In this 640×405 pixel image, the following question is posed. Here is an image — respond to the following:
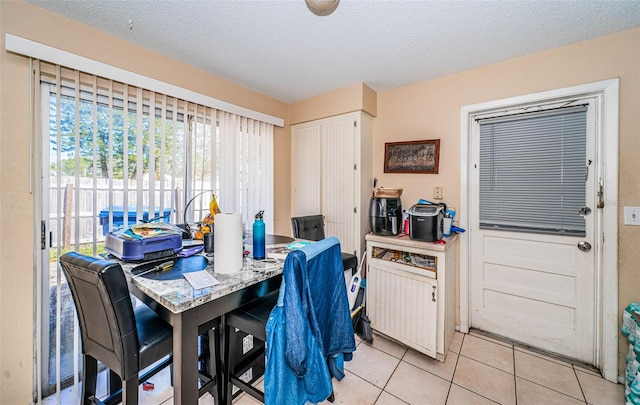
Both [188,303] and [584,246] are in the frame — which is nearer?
[188,303]

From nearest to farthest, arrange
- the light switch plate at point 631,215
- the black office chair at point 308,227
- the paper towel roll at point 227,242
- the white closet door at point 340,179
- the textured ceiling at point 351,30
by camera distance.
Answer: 1. the paper towel roll at point 227,242
2. the textured ceiling at point 351,30
3. the light switch plate at point 631,215
4. the black office chair at point 308,227
5. the white closet door at point 340,179

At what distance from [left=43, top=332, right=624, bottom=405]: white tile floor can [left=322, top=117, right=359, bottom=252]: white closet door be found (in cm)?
109

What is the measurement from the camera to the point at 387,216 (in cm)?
227

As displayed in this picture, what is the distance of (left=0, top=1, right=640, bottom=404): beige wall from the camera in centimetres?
142

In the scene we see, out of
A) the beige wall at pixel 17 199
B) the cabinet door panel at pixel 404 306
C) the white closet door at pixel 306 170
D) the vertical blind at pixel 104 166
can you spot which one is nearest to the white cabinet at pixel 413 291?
the cabinet door panel at pixel 404 306

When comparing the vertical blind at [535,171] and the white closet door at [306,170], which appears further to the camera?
the white closet door at [306,170]

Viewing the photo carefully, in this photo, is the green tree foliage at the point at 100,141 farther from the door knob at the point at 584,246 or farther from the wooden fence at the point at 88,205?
the door knob at the point at 584,246

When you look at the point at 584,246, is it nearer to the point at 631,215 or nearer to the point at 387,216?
the point at 631,215

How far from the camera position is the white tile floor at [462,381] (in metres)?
1.59

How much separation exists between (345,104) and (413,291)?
1.92m

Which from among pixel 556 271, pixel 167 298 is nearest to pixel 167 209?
pixel 167 298

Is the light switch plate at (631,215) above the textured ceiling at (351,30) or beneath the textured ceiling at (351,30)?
beneath

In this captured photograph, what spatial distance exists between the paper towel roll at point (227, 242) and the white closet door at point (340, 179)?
1.61 metres

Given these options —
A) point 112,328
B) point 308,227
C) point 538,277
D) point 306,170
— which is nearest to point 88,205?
point 112,328
